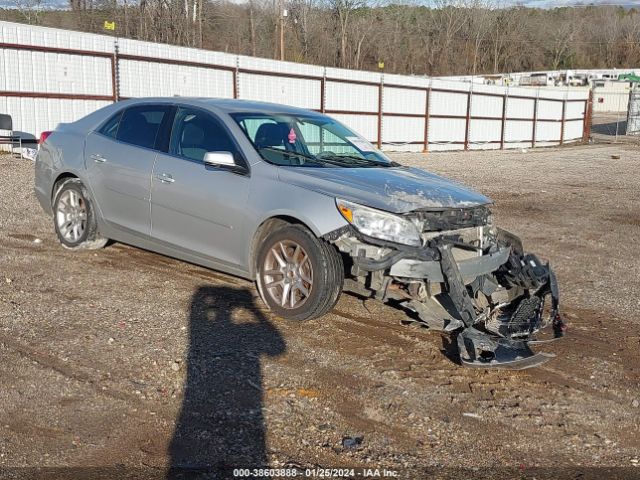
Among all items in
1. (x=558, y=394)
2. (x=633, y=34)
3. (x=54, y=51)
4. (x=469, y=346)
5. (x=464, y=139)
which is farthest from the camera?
(x=633, y=34)

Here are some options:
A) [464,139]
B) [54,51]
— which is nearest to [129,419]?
[54,51]

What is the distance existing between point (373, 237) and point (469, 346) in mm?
1005

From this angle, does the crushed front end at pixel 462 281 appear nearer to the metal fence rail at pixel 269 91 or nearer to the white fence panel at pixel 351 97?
the metal fence rail at pixel 269 91

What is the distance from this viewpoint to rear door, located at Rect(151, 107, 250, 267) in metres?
5.59

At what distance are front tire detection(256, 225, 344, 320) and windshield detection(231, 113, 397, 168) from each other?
78 cm

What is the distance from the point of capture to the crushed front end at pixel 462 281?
474 cm

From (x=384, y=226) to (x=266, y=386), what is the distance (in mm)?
1459

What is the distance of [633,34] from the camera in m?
103

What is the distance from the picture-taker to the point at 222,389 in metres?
4.09

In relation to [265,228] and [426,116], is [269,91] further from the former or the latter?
[265,228]

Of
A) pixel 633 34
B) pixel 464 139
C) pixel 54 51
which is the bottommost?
pixel 464 139

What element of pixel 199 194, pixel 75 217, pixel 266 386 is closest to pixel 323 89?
pixel 75 217

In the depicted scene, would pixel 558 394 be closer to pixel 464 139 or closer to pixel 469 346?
pixel 469 346

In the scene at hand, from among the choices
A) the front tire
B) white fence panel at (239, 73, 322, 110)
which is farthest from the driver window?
white fence panel at (239, 73, 322, 110)
